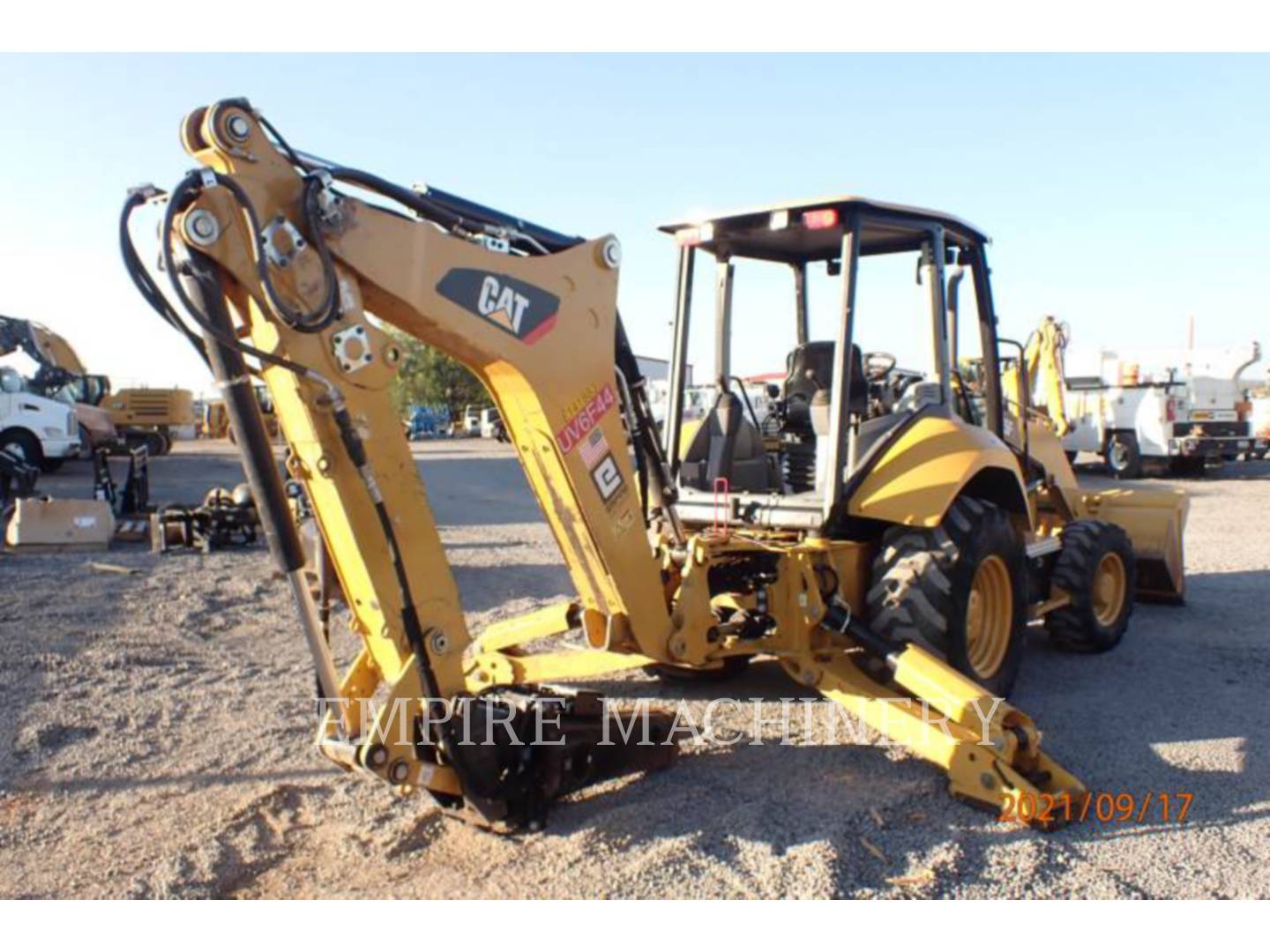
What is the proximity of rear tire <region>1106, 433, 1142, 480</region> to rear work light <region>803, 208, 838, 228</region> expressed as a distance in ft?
60.3

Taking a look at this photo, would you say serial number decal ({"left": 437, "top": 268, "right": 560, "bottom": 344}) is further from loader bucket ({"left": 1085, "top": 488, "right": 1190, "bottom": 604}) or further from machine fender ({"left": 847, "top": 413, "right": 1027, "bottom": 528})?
loader bucket ({"left": 1085, "top": 488, "right": 1190, "bottom": 604})

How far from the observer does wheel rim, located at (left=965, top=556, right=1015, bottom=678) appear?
5.61 m

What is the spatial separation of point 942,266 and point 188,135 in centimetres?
391

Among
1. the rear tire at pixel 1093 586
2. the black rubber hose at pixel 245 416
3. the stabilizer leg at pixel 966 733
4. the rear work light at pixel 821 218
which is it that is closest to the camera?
the black rubber hose at pixel 245 416

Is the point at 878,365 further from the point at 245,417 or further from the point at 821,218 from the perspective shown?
the point at 245,417

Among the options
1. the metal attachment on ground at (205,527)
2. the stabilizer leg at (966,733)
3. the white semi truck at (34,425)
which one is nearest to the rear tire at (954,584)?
the stabilizer leg at (966,733)

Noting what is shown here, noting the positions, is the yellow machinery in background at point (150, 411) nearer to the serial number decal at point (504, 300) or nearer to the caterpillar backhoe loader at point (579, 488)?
the caterpillar backhoe loader at point (579, 488)

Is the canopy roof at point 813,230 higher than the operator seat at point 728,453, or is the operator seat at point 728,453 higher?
the canopy roof at point 813,230

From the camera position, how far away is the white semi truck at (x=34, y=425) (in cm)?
2092

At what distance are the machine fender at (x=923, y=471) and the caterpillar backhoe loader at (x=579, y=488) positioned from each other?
0.01 metres

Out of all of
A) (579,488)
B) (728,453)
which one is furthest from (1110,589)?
(579,488)

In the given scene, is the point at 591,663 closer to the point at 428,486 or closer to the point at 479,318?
the point at 479,318

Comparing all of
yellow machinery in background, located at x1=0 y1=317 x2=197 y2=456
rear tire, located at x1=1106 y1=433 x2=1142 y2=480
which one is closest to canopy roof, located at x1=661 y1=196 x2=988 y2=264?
yellow machinery in background, located at x1=0 y1=317 x2=197 y2=456

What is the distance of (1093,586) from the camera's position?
6848mm
